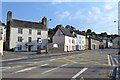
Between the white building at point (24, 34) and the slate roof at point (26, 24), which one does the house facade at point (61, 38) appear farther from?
the slate roof at point (26, 24)

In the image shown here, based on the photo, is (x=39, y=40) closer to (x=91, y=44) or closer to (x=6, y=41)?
(x=6, y=41)

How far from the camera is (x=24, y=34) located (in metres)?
79.4

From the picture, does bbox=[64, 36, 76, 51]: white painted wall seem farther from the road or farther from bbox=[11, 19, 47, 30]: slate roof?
the road

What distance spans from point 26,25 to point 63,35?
15672mm

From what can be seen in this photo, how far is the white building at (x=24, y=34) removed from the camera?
74.7 m

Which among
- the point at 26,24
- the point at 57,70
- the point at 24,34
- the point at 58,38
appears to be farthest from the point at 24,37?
the point at 57,70

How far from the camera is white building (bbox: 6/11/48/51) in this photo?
74.7 m

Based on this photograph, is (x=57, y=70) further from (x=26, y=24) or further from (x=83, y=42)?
(x=83, y=42)

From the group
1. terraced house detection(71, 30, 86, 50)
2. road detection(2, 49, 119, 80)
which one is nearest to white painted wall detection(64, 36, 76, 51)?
terraced house detection(71, 30, 86, 50)

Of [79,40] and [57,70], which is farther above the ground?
[79,40]

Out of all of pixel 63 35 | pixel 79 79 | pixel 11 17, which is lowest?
pixel 79 79

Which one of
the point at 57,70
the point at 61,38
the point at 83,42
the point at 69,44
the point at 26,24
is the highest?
the point at 26,24

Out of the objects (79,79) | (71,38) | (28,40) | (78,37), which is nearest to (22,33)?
(28,40)

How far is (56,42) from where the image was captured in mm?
92188
